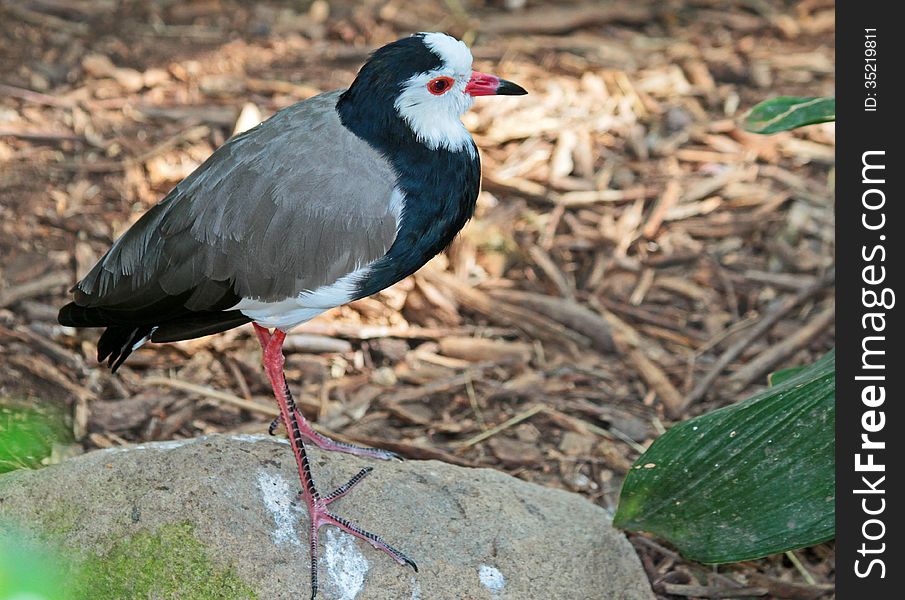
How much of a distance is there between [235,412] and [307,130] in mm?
1658

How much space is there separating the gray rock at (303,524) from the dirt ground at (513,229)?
62 centimetres

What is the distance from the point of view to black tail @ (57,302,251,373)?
3.71m

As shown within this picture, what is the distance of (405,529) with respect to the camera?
361 centimetres

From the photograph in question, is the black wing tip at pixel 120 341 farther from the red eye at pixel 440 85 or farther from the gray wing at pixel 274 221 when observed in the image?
the red eye at pixel 440 85

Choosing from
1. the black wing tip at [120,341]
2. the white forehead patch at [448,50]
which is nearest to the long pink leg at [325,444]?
the black wing tip at [120,341]

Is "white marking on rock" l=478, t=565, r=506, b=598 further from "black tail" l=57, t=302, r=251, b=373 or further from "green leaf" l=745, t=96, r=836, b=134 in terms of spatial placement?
"green leaf" l=745, t=96, r=836, b=134

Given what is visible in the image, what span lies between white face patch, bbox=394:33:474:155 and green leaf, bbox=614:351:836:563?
133 centimetres

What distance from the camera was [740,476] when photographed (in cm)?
362

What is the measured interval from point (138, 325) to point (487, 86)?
61.1 inches

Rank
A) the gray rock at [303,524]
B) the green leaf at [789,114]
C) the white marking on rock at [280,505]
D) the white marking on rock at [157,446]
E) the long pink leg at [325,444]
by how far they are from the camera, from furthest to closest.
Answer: the green leaf at [789,114]
the long pink leg at [325,444]
the white marking on rock at [157,446]
the white marking on rock at [280,505]
the gray rock at [303,524]

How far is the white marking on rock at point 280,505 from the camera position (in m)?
3.46

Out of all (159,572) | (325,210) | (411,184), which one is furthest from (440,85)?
(159,572)

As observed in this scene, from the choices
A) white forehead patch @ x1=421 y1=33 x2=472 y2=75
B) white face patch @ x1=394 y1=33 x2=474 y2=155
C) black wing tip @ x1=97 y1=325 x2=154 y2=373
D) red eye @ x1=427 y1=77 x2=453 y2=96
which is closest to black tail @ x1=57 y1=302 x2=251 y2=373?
black wing tip @ x1=97 y1=325 x2=154 y2=373
